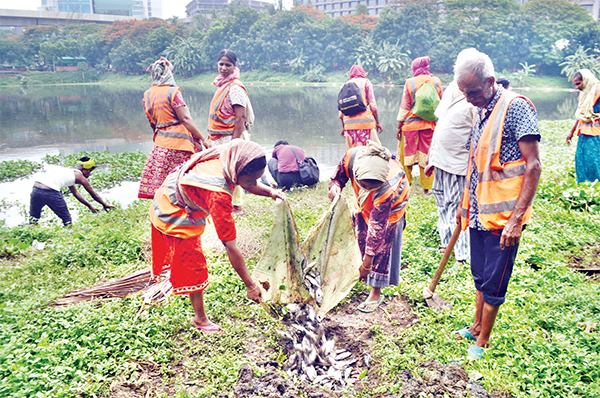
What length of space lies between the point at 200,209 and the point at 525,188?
6.79 ft

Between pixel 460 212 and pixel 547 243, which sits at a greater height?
pixel 460 212

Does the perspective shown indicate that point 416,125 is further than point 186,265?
Yes

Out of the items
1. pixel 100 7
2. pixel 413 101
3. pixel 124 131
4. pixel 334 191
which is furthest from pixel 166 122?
pixel 100 7

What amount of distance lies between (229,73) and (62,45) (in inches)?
2273

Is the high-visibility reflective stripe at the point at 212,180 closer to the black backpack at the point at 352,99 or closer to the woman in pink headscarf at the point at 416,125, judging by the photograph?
the woman in pink headscarf at the point at 416,125

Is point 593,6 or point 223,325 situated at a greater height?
point 593,6

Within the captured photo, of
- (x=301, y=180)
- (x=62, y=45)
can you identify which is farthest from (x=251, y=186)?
(x=62, y=45)

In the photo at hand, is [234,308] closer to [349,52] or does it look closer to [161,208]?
[161,208]

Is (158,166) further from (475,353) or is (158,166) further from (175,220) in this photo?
(475,353)

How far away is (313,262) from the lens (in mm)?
3463

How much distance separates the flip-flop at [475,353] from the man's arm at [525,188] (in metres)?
0.85

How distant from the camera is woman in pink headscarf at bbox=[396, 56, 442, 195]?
589 centimetres

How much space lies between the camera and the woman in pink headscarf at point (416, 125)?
5.89m

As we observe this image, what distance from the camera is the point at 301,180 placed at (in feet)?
24.0
